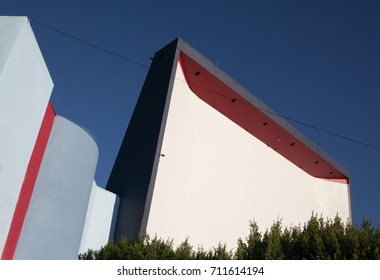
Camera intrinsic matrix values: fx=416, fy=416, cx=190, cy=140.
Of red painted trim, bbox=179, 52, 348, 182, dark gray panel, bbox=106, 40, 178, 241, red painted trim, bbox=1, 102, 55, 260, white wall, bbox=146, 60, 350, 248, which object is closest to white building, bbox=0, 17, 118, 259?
red painted trim, bbox=1, 102, 55, 260

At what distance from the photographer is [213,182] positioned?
2055cm

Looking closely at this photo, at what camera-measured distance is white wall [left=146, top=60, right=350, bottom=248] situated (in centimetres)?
1794

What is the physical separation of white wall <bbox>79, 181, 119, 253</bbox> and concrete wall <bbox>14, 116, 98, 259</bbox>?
32.3 inches

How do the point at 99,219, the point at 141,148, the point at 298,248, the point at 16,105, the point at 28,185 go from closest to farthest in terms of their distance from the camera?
the point at 16,105, the point at 298,248, the point at 28,185, the point at 99,219, the point at 141,148

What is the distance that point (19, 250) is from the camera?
1318 cm

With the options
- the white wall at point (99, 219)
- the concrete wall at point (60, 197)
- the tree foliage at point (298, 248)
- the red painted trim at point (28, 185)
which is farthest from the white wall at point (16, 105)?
the white wall at point (99, 219)

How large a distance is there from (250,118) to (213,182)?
4.88 m

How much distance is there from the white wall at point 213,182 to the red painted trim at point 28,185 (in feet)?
15.6

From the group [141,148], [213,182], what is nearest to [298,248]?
[213,182]

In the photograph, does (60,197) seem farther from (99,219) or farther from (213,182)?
(213,182)

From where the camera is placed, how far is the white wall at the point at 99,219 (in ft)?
54.4

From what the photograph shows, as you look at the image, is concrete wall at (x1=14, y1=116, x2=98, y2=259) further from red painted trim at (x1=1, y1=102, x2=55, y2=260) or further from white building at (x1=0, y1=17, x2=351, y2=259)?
red painted trim at (x1=1, y1=102, x2=55, y2=260)
